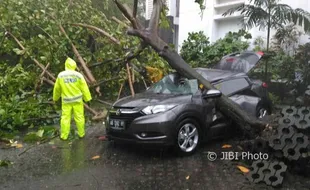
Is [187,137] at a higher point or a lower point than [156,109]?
lower

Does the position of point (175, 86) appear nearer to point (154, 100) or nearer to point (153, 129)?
point (154, 100)

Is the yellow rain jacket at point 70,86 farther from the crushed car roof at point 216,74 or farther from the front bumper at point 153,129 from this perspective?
the crushed car roof at point 216,74

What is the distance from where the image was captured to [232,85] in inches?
268

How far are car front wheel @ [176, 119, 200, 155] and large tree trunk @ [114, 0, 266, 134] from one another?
0.74m

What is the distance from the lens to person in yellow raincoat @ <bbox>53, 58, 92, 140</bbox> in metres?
6.73

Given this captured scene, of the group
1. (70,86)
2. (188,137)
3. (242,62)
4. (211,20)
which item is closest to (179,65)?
(188,137)

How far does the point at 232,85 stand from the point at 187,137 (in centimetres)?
187

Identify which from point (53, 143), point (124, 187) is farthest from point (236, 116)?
point (53, 143)

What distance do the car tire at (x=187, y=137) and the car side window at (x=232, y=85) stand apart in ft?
4.28

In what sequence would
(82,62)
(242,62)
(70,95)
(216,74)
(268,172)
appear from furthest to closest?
(82,62), (242,62), (216,74), (70,95), (268,172)

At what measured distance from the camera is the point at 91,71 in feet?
33.3

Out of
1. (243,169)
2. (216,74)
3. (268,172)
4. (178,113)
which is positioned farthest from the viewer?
(216,74)

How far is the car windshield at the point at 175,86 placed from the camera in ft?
20.0

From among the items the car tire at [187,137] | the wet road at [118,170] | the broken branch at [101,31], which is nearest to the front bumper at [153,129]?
the car tire at [187,137]
